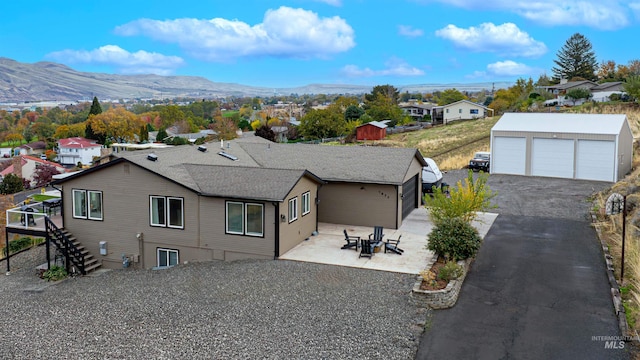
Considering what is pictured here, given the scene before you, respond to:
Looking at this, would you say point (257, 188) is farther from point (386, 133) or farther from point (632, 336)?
point (386, 133)

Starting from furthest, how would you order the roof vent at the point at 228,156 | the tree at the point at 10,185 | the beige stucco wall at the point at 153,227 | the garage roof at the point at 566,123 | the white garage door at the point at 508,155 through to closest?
the tree at the point at 10,185
the white garage door at the point at 508,155
the garage roof at the point at 566,123
the roof vent at the point at 228,156
the beige stucco wall at the point at 153,227

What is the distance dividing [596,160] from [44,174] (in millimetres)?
67155

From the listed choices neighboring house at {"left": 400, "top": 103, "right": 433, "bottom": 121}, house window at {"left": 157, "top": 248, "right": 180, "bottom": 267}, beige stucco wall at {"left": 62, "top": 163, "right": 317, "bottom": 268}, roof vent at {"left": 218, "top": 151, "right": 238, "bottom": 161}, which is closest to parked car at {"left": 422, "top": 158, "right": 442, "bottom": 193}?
beige stucco wall at {"left": 62, "top": 163, "right": 317, "bottom": 268}

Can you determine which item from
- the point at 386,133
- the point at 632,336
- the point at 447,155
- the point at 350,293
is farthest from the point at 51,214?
the point at 386,133

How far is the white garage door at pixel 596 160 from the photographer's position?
3175 centimetres

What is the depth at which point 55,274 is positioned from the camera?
19.6 metres

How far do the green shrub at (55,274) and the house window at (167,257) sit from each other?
3.38m

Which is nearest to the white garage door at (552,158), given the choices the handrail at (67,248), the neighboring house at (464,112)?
the handrail at (67,248)

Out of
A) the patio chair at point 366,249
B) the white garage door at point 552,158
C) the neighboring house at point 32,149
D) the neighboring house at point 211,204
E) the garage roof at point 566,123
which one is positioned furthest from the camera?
the neighboring house at point 32,149

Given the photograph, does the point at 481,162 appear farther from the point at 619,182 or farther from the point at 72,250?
the point at 72,250

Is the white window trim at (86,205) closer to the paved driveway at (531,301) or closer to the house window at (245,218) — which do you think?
the house window at (245,218)

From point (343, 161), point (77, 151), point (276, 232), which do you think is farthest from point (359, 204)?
point (77, 151)

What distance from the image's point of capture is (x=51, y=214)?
22047 mm

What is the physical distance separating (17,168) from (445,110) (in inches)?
2342
